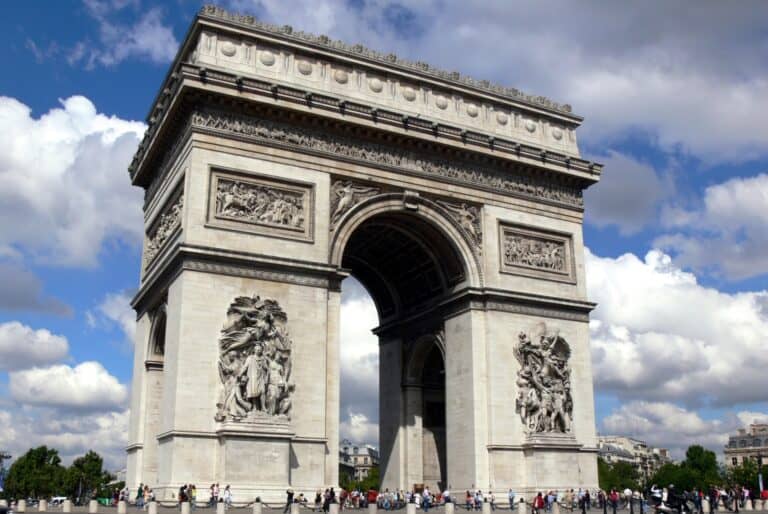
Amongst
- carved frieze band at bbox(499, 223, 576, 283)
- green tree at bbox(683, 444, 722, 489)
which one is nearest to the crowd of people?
carved frieze band at bbox(499, 223, 576, 283)

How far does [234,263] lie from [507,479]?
1280 centimetres

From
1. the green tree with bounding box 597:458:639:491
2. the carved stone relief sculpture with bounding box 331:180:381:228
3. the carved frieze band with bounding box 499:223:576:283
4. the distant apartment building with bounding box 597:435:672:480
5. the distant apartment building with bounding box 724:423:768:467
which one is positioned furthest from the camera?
the distant apartment building with bounding box 597:435:672:480

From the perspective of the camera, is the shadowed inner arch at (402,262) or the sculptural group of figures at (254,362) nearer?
the sculptural group of figures at (254,362)

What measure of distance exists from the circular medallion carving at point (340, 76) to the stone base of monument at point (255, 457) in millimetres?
13136

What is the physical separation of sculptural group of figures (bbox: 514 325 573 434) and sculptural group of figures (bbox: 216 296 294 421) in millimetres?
9725

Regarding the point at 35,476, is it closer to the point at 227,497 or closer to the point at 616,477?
the point at 616,477

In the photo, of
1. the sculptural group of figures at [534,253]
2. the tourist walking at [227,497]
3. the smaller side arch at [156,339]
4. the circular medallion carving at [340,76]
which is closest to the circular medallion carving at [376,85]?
the circular medallion carving at [340,76]

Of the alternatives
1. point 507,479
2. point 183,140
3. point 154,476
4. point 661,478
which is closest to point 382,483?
point 507,479

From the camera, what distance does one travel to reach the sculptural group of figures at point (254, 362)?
1099 inches

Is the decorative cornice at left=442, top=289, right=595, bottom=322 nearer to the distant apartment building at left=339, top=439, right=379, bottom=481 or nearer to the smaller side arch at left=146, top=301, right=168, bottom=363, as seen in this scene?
the smaller side arch at left=146, top=301, right=168, bottom=363

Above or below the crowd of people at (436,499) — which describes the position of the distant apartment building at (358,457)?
above

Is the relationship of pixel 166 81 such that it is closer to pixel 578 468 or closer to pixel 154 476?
pixel 154 476

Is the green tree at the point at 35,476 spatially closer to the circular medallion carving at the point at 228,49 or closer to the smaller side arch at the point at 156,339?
the smaller side arch at the point at 156,339

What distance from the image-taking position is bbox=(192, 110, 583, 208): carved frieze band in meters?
30.6
